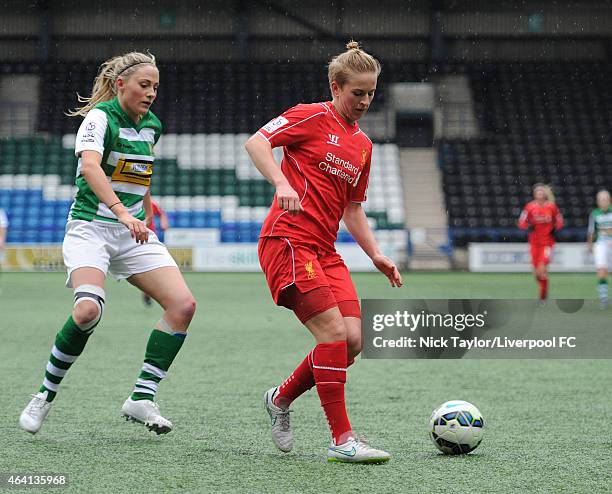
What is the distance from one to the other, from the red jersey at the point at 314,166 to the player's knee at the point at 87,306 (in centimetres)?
90

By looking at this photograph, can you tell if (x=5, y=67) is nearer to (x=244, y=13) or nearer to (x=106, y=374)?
(x=244, y=13)

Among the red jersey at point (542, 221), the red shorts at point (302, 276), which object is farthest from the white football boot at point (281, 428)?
the red jersey at point (542, 221)

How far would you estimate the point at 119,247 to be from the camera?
5027 millimetres

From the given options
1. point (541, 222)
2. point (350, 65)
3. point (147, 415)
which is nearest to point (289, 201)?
point (350, 65)

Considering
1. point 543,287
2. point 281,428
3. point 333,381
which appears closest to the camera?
point 333,381

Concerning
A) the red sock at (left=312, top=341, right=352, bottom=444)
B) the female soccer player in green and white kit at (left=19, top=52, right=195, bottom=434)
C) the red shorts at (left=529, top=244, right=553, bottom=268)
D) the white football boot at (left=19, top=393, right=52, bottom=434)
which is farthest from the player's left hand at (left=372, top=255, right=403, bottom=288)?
the red shorts at (left=529, top=244, right=553, bottom=268)

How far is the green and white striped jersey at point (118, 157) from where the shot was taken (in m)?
4.84

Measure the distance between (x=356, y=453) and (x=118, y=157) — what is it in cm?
181

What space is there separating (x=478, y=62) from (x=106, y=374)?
85.0 ft

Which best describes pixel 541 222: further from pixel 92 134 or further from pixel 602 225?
pixel 92 134

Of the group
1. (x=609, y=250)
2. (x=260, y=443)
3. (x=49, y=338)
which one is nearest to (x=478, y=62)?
(x=609, y=250)

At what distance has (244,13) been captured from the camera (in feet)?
101

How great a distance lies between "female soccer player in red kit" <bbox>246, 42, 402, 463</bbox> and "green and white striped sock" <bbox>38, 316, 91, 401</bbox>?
103 cm

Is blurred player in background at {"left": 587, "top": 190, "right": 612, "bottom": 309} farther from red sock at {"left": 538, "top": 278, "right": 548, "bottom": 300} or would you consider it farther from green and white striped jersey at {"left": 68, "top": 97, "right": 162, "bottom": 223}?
green and white striped jersey at {"left": 68, "top": 97, "right": 162, "bottom": 223}
